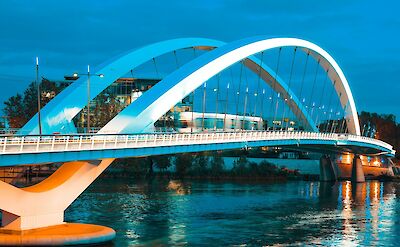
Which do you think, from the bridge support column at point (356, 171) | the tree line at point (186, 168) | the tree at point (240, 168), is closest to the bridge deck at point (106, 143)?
the tree line at point (186, 168)

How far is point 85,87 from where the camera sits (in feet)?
136

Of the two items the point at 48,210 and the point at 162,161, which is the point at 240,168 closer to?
the point at 162,161

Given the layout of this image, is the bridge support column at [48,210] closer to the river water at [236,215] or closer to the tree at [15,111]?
the river water at [236,215]

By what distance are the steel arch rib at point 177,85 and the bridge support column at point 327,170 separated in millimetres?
37012

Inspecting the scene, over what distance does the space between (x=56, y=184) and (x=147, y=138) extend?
5.25m

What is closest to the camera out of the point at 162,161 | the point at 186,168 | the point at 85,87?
the point at 85,87

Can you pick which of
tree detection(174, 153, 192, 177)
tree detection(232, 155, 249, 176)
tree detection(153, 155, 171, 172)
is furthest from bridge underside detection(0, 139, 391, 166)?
tree detection(153, 155, 171, 172)

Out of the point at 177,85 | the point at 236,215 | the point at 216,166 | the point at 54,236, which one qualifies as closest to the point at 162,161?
the point at 216,166

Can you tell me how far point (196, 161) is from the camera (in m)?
82.9

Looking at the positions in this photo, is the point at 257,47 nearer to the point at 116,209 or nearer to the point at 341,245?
the point at 116,209

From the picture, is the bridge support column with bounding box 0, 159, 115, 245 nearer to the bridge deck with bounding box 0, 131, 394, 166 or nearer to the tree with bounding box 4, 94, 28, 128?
the bridge deck with bounding box 0, 131, 394, 166

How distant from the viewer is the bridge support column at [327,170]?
8681cm

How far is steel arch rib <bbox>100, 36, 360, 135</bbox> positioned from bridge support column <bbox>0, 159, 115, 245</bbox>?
2.87 m

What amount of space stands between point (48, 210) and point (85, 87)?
12.0 m
